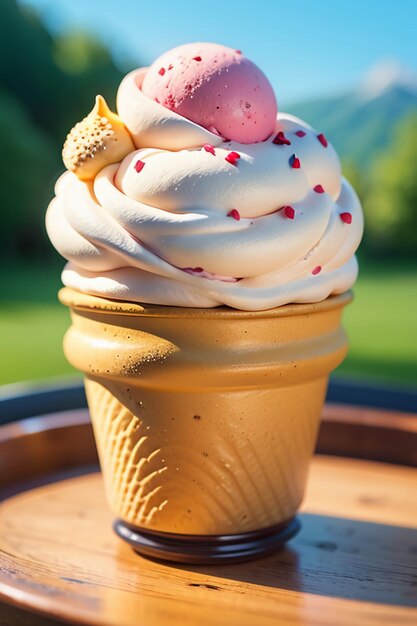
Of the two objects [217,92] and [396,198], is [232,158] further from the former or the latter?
[396,198]

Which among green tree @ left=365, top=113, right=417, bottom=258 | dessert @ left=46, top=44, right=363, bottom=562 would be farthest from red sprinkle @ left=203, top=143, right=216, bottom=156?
green tree @ left=365, top=113, right=417, bottom=258

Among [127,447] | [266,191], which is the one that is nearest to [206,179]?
[266,191]

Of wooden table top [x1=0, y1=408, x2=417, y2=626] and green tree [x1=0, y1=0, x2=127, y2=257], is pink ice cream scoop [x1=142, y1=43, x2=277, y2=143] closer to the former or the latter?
wooden table top [x1=0, y1=408, x2=417, y2=626]

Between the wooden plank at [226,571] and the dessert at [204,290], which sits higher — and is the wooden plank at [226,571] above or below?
below

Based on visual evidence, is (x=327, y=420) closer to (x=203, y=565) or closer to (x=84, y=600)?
(x=203, y=565)

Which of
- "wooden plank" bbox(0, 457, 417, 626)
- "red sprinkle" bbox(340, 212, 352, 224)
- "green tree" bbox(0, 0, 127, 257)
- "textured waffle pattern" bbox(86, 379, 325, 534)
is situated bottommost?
"green tree" bbox(0, 0, 127, 257)

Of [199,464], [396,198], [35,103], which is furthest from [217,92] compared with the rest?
[35,103]

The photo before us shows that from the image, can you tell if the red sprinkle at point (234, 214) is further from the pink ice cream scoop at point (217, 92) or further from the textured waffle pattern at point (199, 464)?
the textured waffle pattern at point (199, 464)

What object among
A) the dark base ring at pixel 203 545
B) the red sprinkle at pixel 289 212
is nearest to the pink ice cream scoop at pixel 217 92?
the red sprinkle at pixel 289 212
